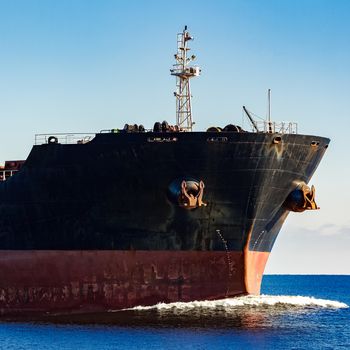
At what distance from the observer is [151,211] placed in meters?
30.6

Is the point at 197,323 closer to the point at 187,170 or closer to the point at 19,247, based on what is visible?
the point at 187,170

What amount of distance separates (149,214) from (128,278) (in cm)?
251

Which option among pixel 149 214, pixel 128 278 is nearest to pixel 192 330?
pixel 128 278

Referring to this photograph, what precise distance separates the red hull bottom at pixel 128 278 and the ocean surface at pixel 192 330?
0.51 metres

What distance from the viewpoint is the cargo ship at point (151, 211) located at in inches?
1194

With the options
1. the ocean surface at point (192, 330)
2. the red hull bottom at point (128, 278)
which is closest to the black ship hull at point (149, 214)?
the red hull bottom at point (128, 278)

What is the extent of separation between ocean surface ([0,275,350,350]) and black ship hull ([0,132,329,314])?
71 centimetres

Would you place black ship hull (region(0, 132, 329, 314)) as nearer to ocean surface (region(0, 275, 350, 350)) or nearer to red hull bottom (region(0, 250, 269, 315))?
red hull bottom (region(0, 250, 269, 315))

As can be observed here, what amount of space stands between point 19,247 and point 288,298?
1297 centimetres

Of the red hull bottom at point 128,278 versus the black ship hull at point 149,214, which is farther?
the red hull bottom at point 128,278

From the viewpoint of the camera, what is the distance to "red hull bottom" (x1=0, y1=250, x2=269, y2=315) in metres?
30.8

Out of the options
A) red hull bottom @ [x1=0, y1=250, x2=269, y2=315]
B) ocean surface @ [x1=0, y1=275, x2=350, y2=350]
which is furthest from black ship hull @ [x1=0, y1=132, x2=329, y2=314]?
ocean surface @ [x1=0, y1=275, x2=350, y2=350]

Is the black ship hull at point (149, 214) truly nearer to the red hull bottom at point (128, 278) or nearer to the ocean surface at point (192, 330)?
the red hull bottom at point (128, 278)

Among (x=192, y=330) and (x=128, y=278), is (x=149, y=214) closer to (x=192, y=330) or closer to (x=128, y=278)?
(x=128, y=278)
